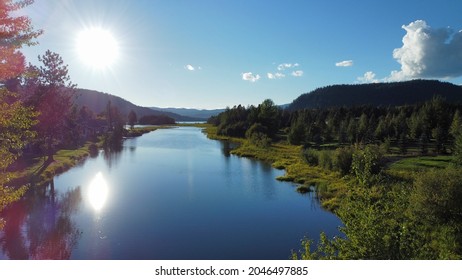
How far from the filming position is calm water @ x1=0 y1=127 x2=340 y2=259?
25.3 m

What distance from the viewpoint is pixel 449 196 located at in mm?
23344

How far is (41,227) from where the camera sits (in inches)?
1170

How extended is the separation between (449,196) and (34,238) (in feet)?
102

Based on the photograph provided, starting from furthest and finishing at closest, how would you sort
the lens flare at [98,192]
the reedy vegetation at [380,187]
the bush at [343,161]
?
the bush at [343,161], the lens flare at [98,192], the reedy vegetation at [380,187]

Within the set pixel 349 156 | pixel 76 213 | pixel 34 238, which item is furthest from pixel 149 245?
pixel 349 156

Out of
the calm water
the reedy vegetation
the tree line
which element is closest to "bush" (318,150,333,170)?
the reedy vegetation

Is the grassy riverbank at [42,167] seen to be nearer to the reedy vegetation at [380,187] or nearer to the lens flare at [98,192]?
the lens flare at [98,192]

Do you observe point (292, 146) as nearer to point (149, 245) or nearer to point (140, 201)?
point (140, 201)

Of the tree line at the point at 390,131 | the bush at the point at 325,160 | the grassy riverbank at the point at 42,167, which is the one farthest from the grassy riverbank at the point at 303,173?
the grassy riverbank at the point at 42,167

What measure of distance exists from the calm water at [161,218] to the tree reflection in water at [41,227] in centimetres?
7

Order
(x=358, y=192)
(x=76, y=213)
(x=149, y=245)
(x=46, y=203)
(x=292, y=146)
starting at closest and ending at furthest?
(x=358, y=192) < (x=149, y=245) < (x=76, y=213) < (x=46, y=203) < (x=292, y=146)

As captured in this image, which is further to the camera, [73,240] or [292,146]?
[292,146]

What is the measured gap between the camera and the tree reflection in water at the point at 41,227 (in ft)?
81.6

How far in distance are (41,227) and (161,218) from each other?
10.3 m
